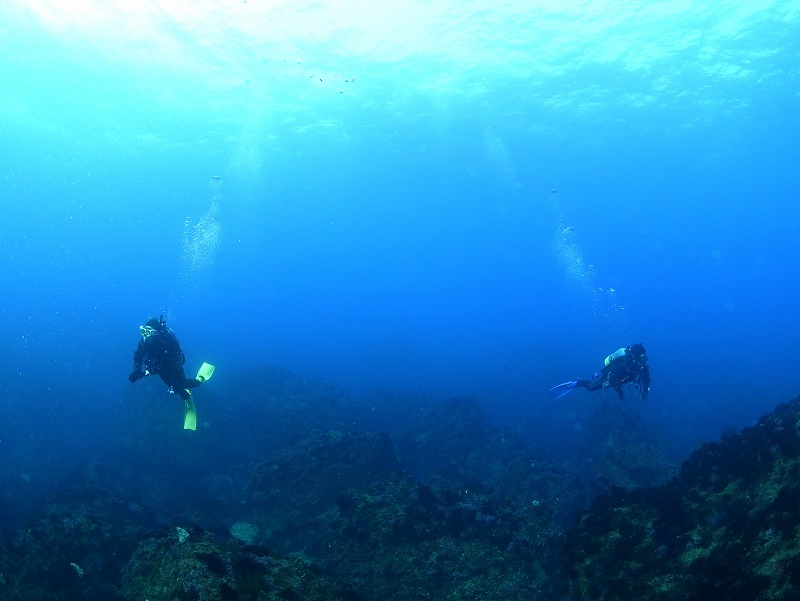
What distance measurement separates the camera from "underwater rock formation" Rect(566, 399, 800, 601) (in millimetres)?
3426

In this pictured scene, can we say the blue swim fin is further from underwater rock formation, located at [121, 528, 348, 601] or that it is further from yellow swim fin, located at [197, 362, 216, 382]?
underwater rock formation, located at [121, 528, 348, 601]

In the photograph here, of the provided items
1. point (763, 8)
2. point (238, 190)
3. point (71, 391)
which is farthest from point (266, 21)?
point (238, 190)

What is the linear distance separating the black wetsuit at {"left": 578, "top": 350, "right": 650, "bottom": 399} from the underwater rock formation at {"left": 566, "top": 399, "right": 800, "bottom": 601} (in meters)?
4.65

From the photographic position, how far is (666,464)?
38.3ft

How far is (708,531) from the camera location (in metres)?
4.43

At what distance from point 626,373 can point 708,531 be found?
6932 millimetres

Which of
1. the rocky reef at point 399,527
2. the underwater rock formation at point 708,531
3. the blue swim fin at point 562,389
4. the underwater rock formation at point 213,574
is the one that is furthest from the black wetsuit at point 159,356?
the blue swim fin at point 562,389

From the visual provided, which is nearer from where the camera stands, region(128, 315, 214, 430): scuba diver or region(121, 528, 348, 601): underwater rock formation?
region(121, 528, 348, 601): underwater rock formation

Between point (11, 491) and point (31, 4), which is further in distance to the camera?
point (31, 4)

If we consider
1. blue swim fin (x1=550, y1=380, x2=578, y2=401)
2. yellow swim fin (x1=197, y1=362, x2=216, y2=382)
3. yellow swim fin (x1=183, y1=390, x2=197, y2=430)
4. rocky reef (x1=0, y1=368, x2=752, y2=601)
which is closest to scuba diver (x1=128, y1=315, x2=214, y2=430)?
yellow swim fin (x1=197, y1=362, x2=216, y2=382)

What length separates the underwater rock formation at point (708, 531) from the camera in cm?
343

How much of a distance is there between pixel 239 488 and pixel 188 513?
93.6 inches

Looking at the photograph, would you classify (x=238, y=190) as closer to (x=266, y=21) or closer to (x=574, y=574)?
(x=266, y=21)

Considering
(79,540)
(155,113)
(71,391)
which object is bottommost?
(79,540)
